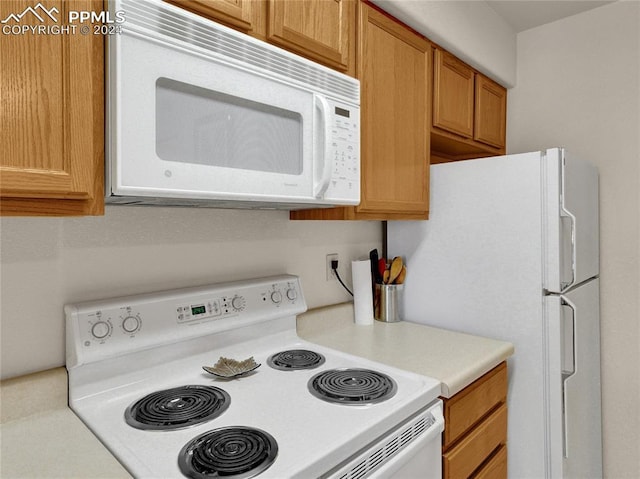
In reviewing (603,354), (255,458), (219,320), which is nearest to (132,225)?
(219,320)

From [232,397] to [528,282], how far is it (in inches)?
46.9

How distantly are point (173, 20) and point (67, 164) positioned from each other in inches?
15.6

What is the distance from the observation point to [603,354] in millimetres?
2086

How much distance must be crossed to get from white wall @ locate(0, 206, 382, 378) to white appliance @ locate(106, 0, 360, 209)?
0.21 m

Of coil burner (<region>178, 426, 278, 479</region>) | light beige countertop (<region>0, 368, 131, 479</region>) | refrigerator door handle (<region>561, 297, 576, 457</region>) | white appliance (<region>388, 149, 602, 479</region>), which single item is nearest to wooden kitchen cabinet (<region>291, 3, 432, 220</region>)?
white appliance (<region>388, 149, 602, 479</region>)

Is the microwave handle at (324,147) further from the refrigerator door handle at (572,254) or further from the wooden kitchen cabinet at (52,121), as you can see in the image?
the refrigerator door handle at (572,254)

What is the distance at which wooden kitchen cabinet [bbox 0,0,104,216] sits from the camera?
0.75 meters

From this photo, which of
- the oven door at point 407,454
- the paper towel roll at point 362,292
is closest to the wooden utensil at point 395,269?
the paper towel roll at point 362,292

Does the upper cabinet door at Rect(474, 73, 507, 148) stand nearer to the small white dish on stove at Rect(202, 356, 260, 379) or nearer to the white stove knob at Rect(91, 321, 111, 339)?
the small white dish on stove at Rect(202, 356, 260, 379)

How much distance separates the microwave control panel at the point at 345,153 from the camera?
1269mm

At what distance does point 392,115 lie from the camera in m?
1.58

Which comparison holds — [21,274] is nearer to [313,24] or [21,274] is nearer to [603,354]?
[313,24]

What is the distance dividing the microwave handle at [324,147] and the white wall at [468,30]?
591 millimetres

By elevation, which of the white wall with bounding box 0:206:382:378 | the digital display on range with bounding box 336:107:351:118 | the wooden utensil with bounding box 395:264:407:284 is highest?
the digital display on range with bounding box 336:107:351:118
